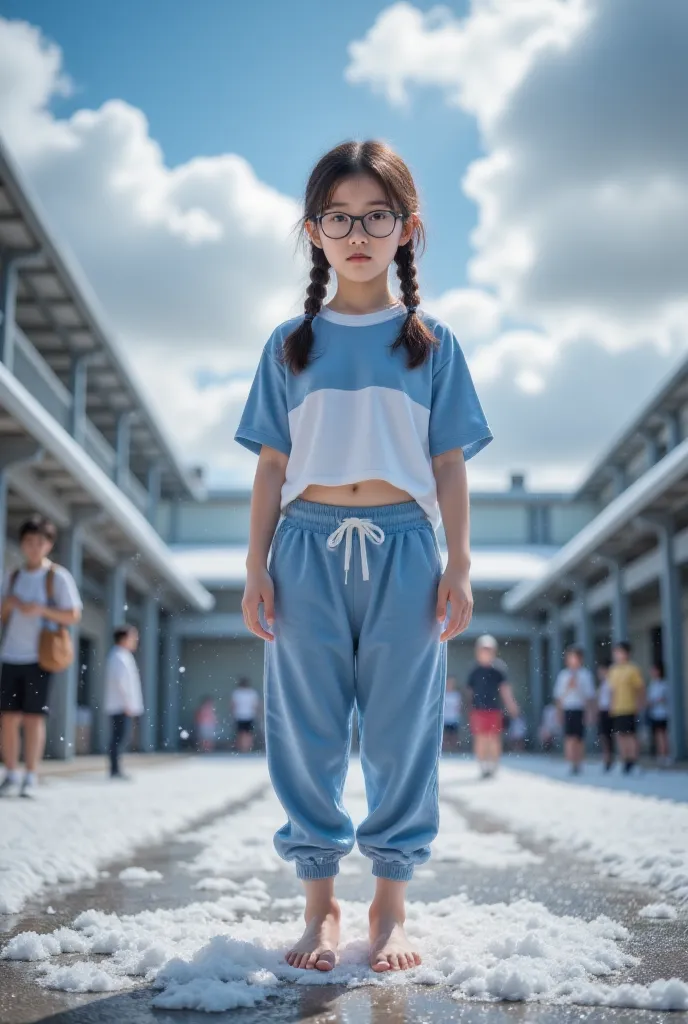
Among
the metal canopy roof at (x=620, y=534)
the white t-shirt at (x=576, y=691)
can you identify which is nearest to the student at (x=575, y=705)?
the white t-shirt at (x=576, y=691)

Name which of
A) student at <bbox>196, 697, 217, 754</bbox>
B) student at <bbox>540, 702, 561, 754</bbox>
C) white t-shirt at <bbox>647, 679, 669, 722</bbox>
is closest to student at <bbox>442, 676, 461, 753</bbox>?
student at <bbox>540, 702, 561, 754</bbox>

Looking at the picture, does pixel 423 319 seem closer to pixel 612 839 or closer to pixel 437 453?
pixel 437 453

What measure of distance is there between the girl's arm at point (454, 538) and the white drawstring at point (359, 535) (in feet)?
0.48

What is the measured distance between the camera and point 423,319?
95.4 inches

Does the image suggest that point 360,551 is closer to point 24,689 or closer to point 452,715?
point 24,689

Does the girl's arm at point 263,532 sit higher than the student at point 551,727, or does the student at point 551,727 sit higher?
the girl's arm at point 263,532

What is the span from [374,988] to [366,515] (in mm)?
919

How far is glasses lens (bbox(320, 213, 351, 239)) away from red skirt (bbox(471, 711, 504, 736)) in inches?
368

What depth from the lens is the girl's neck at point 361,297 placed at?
7.97ft

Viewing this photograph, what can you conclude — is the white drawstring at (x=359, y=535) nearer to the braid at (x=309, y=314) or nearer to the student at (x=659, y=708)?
the braid at (x=309, y=314)

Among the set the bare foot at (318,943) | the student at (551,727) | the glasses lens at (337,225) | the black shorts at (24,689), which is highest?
the glasses lens at (337,225)

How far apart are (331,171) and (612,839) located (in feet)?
10.4

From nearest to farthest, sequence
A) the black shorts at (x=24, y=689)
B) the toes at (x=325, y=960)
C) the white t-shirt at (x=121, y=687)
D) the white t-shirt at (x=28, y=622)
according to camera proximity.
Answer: the toes at (x=325, y=960), the black shorts at (x=24, y=689), the white t-shirt at (x=28, y=622), the white t-shirt at (x=121, y=687)

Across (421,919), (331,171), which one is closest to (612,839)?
(421,919)
